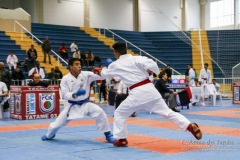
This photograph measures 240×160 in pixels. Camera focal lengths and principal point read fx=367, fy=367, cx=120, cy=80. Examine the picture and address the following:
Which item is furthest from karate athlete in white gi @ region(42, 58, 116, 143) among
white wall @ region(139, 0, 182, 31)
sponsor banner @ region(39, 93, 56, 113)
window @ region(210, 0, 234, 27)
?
window @ region(210, 0, 234, 27)

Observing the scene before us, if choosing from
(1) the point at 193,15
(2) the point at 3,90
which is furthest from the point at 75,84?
(1) the point at 193,15

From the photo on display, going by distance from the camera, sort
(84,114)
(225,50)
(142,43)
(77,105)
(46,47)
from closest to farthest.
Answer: (84,114)
(77,105)
(46,47)
(225,50)
(142,43)

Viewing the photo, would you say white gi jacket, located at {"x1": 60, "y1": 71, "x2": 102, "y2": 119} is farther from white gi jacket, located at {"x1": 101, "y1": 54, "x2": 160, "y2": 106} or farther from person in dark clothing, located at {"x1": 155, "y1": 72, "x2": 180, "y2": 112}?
person in dark clothing, located at {"x1": 155, "y1": 72, "x2": 180, "y2": 112}

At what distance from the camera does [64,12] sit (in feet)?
92.9

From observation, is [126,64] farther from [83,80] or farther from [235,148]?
[235,148]

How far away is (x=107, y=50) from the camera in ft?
82.8

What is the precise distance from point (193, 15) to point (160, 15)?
378cm

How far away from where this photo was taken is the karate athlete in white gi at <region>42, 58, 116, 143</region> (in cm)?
621

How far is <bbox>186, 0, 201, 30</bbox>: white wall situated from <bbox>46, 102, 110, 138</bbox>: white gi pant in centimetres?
2982

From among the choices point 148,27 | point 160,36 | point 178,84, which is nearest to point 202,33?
point 160,36

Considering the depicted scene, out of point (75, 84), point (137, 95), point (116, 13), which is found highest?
point (116, 13)

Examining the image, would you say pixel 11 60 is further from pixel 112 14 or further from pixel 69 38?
pixel 112 14

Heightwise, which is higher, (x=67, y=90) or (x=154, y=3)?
(x=154, y=3)

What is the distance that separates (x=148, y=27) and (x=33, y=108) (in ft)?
76.7
